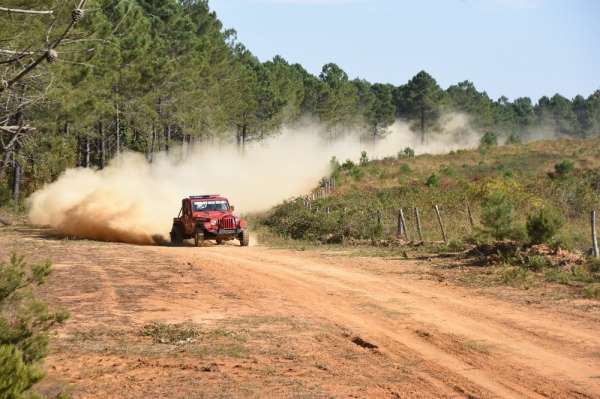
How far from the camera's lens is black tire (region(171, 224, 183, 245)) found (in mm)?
26984

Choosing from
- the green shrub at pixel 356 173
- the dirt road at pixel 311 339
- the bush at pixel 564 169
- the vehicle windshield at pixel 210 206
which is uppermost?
the green shrub at pixel 356 173

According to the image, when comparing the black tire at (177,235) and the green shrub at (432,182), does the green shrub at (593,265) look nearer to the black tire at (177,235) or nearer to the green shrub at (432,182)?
the black tire at (177,235)

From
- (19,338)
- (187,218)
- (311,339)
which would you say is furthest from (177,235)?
(19,338)

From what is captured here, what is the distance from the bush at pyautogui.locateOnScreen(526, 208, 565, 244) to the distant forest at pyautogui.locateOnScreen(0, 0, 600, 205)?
1227 cm

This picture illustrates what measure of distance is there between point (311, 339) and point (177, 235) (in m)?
17.5

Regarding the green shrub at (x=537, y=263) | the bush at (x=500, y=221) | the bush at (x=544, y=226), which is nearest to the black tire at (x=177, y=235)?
the bush at (x=500, y=221)

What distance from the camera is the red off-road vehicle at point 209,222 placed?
1011 inches

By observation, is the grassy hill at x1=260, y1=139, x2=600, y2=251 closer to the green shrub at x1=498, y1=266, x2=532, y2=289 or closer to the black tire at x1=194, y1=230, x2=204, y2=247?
the green shrub at x1=498, y1=266, x2=532, y2=289

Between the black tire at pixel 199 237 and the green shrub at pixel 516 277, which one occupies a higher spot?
the black tire at pixel 199 237

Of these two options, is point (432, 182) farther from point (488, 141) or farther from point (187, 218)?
point (488, 141)

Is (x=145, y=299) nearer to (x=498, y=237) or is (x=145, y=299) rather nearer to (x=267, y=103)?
(x=498, y=237)

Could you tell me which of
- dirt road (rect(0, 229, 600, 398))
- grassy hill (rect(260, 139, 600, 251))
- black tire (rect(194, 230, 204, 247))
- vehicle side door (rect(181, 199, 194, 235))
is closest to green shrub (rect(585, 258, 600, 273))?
grassy hill (rect(260, 139, 600, 251))

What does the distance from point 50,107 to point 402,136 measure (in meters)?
84.3

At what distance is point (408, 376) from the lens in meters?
8.34
